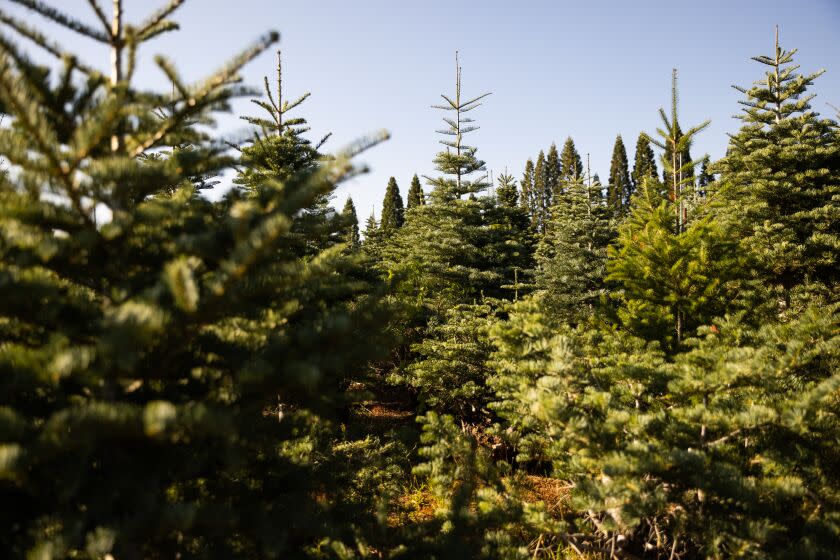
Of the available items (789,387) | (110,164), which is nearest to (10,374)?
(110,164)

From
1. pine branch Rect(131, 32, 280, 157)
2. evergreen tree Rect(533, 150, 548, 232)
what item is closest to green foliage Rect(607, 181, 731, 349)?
pine branch Rect(131, 32, 280, 157)

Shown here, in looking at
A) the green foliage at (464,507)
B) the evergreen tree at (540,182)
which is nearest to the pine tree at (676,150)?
the green foliage at (464,507)

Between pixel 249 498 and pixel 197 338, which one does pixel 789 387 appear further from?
pixel 197 338

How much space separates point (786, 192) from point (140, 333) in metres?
14.5

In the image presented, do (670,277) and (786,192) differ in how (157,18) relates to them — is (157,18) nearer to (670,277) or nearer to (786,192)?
(670,277)

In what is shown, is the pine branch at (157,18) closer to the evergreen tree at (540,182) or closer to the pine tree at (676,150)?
the pine tree at (676,150)

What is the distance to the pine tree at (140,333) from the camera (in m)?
1.67

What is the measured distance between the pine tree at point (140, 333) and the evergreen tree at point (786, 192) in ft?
38.0

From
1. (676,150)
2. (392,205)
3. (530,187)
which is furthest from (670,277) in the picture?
(530,187)

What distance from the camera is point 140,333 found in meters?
1.60

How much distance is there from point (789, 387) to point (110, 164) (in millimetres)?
5340

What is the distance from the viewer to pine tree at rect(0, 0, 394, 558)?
1.67 metres

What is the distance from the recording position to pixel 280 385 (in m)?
2.12

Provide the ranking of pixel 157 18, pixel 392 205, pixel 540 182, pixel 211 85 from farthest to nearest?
pixel 540 182
pixel 392 205
pixel 157 18
pixel 211 85
